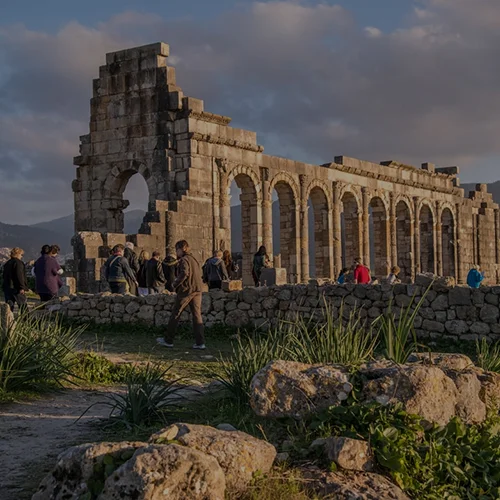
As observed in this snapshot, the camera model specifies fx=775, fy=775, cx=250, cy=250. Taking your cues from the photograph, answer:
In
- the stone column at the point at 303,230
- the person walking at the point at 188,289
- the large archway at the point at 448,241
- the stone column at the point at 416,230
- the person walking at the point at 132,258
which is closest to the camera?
the person walking at the point at 188,289

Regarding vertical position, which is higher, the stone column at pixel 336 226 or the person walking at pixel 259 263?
the stone column at pixel 336 226

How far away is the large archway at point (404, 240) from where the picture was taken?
32250 mm

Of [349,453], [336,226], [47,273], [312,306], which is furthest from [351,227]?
[349,453]

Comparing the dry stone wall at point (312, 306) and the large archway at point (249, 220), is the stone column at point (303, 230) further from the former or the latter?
the dry stone wall at point (312, 306)

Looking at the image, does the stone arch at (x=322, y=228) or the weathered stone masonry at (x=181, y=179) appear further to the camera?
the stone arch at (x=322, y=228)

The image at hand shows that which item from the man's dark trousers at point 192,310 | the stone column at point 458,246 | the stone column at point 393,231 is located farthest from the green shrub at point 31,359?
the stone column at point 458,246

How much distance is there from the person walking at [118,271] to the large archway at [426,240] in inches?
834

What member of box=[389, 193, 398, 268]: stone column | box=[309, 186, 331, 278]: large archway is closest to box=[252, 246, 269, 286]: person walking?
box=[309, 186, 331, 278]: large archway

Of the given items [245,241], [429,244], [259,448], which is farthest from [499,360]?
[429,244]

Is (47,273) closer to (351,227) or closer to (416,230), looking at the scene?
(351,227)

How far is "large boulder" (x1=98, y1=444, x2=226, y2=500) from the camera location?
430cm

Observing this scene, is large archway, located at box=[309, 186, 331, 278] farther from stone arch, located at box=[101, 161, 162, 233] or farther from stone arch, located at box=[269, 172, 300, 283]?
stone arch, located at box=[101, 161, 162, 233]

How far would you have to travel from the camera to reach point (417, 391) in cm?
584

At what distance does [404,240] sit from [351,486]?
1119 inches
